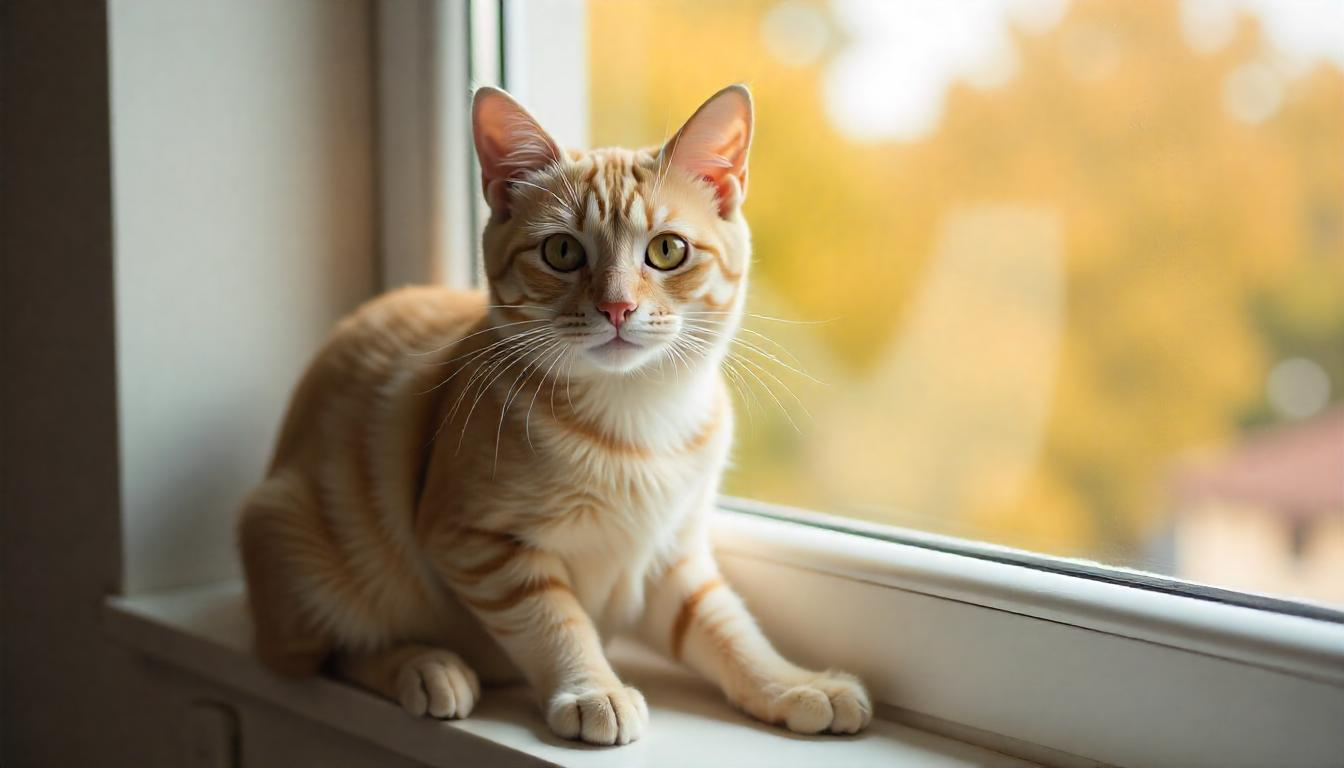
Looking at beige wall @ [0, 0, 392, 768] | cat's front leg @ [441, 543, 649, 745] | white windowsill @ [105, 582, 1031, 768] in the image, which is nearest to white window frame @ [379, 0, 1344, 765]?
white windowsill @ [105, 582, 1031, 768]

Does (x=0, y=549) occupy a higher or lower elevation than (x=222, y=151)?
lower

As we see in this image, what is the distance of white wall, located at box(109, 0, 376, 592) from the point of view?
1.30m

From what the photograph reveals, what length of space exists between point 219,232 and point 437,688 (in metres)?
0.71

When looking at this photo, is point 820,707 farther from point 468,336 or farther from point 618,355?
point 468,336

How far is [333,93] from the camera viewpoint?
1.47m

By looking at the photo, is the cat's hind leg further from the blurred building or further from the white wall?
the blurred building

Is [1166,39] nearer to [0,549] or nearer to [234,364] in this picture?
[234,364]

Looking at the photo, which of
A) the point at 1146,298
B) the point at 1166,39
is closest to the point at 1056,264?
the point at 1146,298

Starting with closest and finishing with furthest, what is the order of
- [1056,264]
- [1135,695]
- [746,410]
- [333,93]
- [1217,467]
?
[1135,695] < [1217,467] < [1056,264] < [746,410] < [333,93]

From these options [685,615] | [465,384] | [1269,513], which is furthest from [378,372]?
[1269,513]

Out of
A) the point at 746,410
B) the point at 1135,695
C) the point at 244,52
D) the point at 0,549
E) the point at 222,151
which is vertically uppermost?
the point at 244,52

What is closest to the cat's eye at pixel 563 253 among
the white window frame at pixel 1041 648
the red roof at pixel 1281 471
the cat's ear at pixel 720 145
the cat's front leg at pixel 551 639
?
the cat's ear at pixel 720 145

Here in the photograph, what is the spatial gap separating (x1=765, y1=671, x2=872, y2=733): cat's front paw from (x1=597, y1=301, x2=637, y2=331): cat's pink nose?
36 cm

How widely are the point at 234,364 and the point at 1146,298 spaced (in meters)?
1.10
